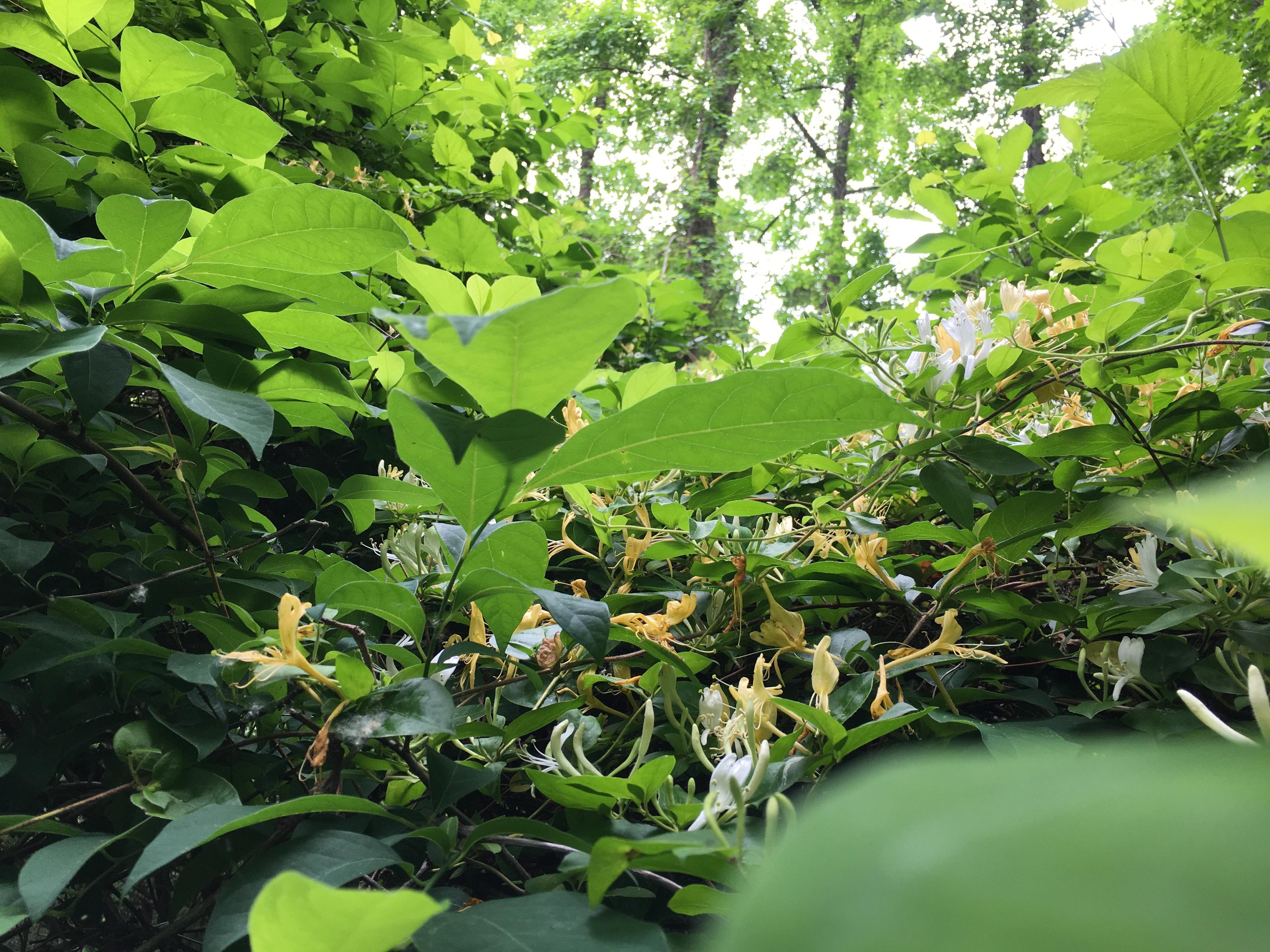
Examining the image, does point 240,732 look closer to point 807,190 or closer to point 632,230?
point 632,230

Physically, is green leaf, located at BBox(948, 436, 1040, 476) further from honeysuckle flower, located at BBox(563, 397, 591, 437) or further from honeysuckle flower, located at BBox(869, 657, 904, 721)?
honeysuckle flower, located at BBox(563, 397, 591, 437)

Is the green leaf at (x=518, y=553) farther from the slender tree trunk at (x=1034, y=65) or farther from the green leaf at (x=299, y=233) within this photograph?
the slender tree trunk at (x=1034, y=65)

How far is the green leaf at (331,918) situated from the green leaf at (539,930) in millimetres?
99

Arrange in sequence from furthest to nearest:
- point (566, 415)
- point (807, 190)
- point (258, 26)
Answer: point (807, 190) < point (258, 26) < point (566, 415)

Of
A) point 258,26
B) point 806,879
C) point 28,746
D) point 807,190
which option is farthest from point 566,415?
point 807,190

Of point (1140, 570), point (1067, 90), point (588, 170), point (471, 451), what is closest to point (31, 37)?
point (471, 451)

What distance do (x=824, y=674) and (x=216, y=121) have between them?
72 cm

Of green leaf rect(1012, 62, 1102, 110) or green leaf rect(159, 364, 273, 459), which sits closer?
green leaf rect(159, 364, 273, 459)

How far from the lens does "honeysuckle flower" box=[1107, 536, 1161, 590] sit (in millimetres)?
553

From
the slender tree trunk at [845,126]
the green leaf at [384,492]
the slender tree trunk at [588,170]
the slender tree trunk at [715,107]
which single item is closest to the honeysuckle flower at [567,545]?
the green leaf at [384,492]

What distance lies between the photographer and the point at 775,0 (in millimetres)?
8227

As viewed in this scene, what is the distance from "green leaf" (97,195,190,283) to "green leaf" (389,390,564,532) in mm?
283

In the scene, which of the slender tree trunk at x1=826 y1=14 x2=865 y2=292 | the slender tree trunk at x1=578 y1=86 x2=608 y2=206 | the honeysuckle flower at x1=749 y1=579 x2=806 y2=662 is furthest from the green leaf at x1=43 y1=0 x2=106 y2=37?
the slender tree trunk at x1=826 y1=14 x2=865 y2=292

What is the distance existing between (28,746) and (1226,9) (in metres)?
6.20
